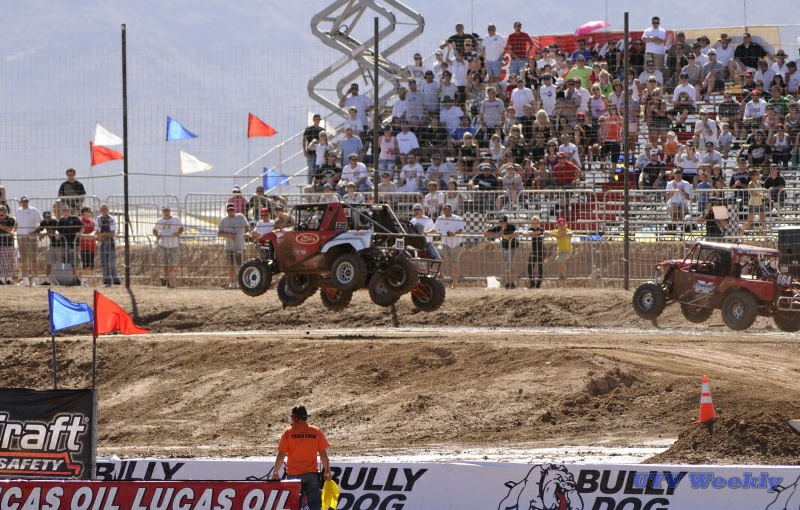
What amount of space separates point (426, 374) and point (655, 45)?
42.1 feet

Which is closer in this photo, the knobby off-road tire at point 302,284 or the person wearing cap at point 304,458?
the person wearing cap at point 304,458

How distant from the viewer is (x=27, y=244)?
26703mm

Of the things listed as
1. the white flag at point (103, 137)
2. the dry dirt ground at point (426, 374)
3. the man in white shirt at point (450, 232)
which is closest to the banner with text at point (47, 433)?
the dry dirt ground at point (426, 374)

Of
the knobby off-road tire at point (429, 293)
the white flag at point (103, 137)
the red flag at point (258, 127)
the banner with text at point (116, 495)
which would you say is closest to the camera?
the banner with text at point (116, 495)

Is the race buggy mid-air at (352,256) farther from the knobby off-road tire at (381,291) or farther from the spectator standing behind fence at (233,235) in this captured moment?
the spectator standing behind fence at (233,235)

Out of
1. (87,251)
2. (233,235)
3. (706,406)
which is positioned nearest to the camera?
(706,406)

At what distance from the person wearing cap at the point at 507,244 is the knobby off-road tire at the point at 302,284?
18.9ft

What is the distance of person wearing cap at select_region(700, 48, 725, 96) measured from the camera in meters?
27.8

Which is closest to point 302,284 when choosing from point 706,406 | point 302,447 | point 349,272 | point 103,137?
point 349,272

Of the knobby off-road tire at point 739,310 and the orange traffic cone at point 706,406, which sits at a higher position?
the knobby off-road tire at point 739,310

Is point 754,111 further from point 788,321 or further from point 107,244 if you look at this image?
point 107,244

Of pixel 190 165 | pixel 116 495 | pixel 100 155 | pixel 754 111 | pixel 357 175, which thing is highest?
pixel 754 111

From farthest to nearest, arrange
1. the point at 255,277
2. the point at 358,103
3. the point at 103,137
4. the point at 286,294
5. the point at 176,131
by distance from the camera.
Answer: the point at 103,137, the point at 176,131, the point at 358,103, the point at 286,294, the point at 255,277

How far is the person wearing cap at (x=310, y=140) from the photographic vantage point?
27.7m
